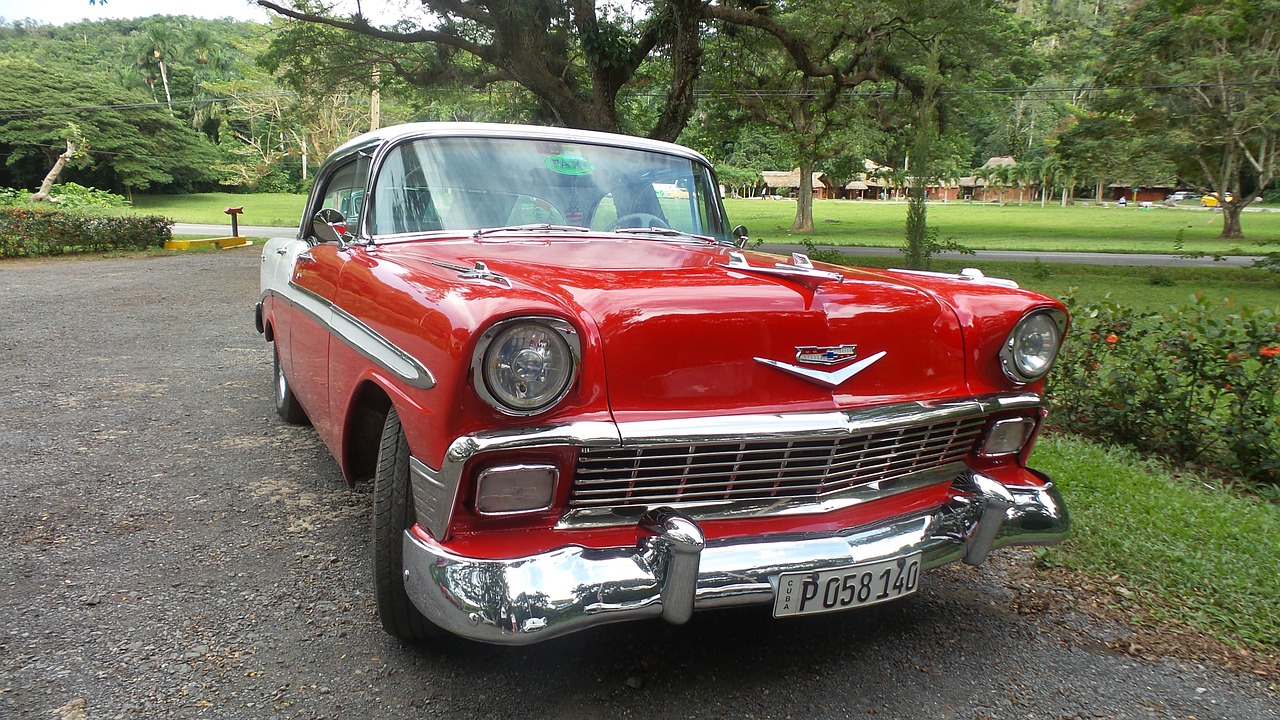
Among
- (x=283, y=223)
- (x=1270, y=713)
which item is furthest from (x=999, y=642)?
(x=283, y=223)

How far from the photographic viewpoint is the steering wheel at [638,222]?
10.7 feet

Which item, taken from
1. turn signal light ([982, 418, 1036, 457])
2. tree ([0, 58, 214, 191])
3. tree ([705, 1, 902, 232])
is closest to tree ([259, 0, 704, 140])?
tree ([705, 1, 902, 232])

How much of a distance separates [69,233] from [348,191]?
48.9ft

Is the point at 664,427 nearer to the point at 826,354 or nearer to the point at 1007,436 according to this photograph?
the point at 826,354

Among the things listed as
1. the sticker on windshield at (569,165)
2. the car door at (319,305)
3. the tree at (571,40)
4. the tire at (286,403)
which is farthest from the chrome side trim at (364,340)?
the tree at (571,40)

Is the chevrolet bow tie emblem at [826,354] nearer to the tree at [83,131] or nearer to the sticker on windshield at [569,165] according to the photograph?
the sticker on windshield at [569,165]

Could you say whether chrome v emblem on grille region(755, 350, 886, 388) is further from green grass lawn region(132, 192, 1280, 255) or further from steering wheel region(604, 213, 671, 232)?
green grass lawn region(132, 192, 1280, 255)

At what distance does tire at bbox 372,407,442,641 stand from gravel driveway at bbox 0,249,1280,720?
6.2 inches

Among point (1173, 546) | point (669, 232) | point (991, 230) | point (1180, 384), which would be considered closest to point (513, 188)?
point (669, 232)

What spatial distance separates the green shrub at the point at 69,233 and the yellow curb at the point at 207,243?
0.63 feet

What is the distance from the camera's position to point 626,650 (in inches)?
95.8

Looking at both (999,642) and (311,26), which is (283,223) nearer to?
(311,26)

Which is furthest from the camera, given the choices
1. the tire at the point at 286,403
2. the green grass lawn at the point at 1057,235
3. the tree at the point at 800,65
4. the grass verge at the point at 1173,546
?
the green grass lawn at the point at 1057,235

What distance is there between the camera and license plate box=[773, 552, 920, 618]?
2004 mm
